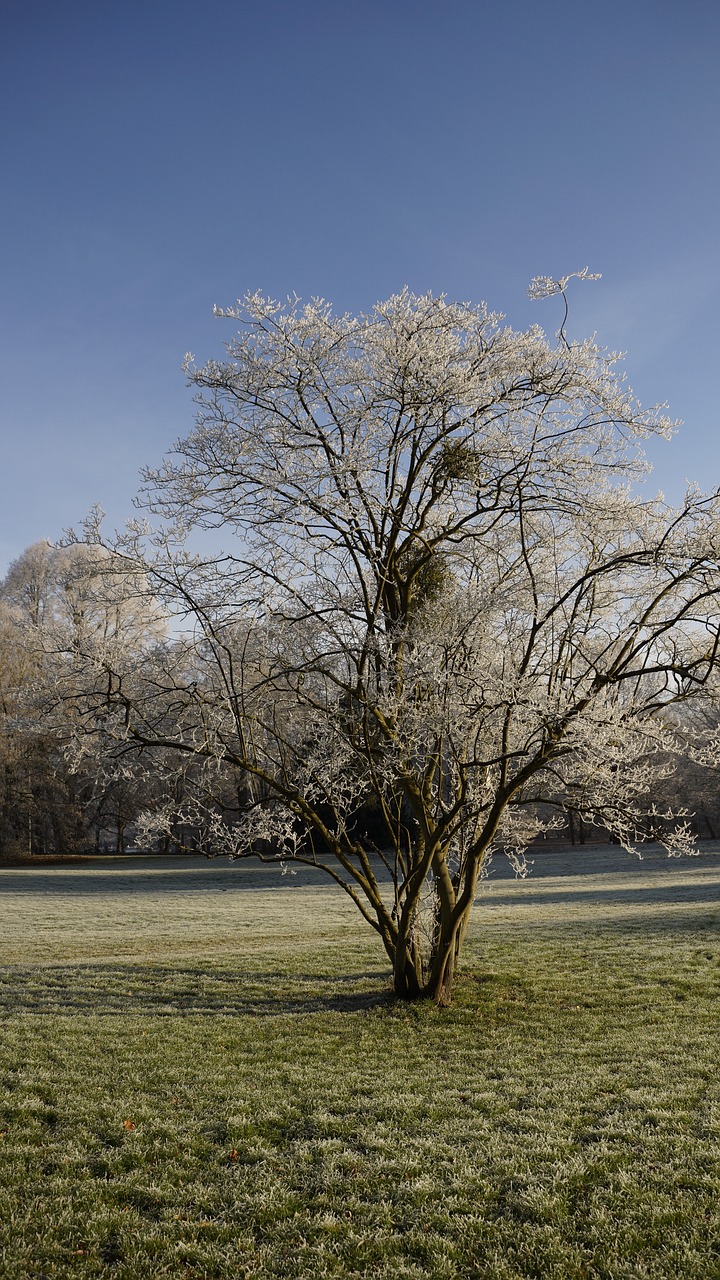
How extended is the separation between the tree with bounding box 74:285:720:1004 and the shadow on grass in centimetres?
118

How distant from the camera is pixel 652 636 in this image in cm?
828

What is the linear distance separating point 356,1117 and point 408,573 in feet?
19.2

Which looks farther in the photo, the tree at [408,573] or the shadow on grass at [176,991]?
the shadow on grass at [176,991]

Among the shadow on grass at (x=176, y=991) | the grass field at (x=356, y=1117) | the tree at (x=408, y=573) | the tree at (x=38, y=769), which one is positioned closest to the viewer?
the grass field at (x=356, y=1117)

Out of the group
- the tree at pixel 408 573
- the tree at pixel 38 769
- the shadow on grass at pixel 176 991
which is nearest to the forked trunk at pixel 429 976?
the tree at pixel 408 573

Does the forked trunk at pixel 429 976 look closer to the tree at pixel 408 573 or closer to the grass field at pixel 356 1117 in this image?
the tree at pixel 408 573

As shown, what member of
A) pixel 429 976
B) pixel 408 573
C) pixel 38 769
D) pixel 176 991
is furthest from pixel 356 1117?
pixel 38 769

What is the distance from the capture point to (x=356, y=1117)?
5457 millimetres

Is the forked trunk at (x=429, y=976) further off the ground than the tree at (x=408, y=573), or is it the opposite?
the tree at (x=408, y=573)

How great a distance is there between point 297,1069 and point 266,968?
5.26 m

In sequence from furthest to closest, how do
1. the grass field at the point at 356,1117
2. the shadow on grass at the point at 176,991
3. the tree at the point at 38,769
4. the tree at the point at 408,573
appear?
the tree at the point at 38,769, the shadow on grass at the point at 176,991, the tree at the point at 408,573, the grass field at the point at 356,1117

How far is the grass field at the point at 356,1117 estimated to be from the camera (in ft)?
12.2

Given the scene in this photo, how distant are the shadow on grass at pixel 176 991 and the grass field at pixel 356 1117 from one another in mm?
56

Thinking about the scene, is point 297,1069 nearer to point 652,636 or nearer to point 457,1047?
point 457,1047
